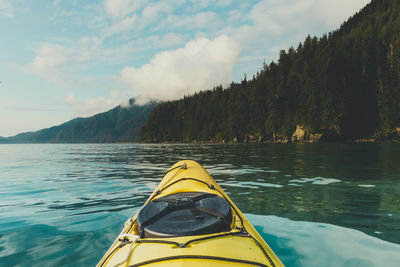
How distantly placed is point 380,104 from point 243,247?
79596mm

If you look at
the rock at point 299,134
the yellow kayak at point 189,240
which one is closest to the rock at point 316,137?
the rock at point 299,134

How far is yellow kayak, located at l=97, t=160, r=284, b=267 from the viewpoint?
6.95 ft

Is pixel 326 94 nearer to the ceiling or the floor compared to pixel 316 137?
nearer to the ceiling

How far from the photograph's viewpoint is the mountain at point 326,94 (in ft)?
207

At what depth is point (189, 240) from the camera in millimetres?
2445

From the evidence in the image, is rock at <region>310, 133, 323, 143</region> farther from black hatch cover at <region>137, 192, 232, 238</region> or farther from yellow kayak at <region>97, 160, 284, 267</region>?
black hatch cover at <region>137, 192, 232, 238</region>

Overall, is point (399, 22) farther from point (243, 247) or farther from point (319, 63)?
point (243, 247)

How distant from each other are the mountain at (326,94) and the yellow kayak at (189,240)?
226 feet

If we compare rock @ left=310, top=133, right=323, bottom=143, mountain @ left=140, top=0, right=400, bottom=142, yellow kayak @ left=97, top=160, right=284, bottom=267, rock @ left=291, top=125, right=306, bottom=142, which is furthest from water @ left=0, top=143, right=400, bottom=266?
mountain @ left=140, top=0, right=400, bottom=142

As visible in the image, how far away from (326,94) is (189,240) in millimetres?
77252

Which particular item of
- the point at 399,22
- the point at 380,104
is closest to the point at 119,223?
the point at 380,104

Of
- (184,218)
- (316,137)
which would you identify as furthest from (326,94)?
(184,218)

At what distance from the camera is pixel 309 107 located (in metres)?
68.8

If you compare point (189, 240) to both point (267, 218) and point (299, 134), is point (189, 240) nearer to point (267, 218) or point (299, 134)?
point (267, 218)
